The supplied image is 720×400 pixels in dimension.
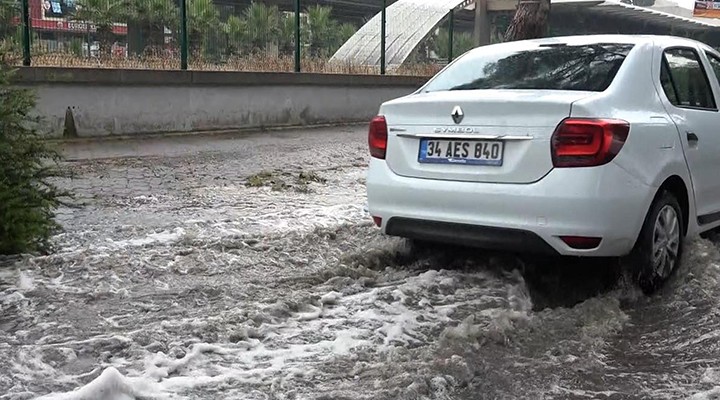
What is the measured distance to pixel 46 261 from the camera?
4.98 metres

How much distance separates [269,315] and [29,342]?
118 centimetres

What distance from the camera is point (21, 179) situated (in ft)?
17.0

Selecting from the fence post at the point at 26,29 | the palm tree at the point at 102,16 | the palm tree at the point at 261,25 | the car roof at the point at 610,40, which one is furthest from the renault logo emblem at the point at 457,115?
the palm tree at the point at 261,25

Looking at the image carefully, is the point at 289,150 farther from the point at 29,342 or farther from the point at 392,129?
the point at 29,342

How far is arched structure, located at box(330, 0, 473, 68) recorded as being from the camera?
54.7 feet

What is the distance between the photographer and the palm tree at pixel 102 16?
40.0 feet

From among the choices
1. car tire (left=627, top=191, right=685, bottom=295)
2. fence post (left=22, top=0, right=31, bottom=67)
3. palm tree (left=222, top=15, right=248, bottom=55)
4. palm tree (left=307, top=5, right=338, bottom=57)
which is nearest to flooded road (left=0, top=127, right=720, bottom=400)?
car tire (left=627, top=191, right=685, bottom=295)

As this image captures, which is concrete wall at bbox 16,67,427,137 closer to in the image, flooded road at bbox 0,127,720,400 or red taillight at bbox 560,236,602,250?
flooded road at bbox 0,127,720,400

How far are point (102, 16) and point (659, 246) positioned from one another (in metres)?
10.1

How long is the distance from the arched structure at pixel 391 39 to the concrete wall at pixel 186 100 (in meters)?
0.55

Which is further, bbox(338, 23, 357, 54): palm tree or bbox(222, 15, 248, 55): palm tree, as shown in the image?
bbox(338, 23, 357, 54): palm tree

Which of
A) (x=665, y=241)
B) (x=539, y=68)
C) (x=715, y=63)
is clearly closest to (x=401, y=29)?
(x=715, y=63)

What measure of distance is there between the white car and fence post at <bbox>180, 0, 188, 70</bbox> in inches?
339

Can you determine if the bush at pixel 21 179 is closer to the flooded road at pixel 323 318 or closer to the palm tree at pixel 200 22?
the flooded road at pixel 323 318
